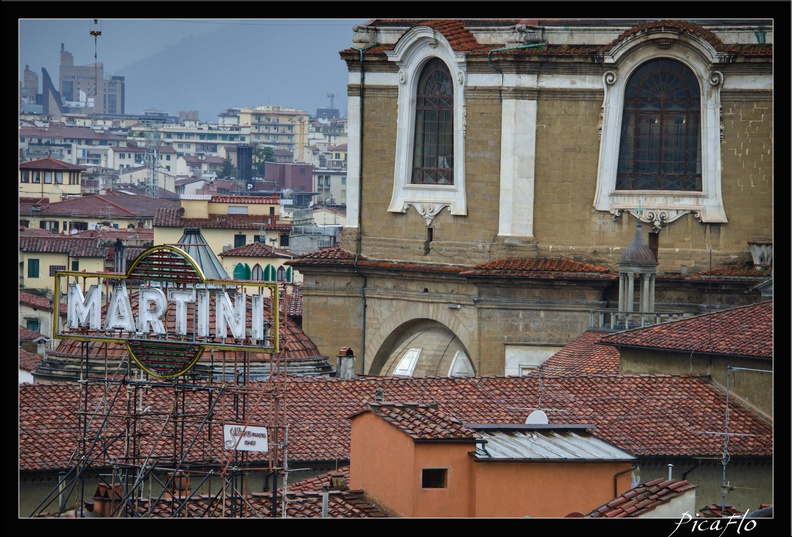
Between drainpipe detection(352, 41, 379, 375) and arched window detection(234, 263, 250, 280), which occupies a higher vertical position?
drainpipe detection(352, 41, 379, 375)

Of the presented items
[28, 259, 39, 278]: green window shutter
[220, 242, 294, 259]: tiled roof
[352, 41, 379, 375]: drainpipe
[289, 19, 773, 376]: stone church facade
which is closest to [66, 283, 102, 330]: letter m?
[289, 19, 773, 376]: stone church facade

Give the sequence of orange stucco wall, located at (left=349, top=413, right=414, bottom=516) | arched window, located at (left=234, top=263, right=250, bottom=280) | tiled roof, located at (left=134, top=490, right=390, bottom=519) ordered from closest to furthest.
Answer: orange stucco wall, located at (left=349, top=413, right=414, bottom=516), tiled roof, located at (left=134, top=490, right=390, bottom=519), arched window, located at (left=234, top=263, right=250, bottom=280)

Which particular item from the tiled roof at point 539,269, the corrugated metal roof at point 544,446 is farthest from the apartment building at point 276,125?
the corrugated metal roof at point 544,446

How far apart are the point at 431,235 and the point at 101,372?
695 cm

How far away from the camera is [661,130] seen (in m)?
40.2

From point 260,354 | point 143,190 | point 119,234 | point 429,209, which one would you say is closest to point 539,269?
point 429,209

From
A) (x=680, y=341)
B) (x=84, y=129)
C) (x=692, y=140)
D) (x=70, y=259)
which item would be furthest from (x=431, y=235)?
(x=84, y=129)

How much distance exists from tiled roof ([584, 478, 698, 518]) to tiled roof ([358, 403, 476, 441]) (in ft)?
6.50

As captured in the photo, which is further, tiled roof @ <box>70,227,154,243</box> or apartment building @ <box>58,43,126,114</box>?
apartment building @ <box>58,43,126,114</box>

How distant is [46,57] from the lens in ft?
534

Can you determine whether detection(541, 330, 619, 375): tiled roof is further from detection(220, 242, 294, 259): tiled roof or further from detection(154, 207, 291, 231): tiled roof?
detection(154, 207, 291, 231): tiled roof

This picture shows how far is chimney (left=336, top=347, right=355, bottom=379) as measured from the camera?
39062mm

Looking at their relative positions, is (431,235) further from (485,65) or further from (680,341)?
(680,341)

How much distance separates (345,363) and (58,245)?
110ft
